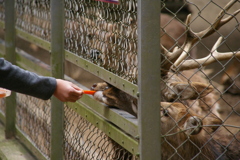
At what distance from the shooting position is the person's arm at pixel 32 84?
2393 mm

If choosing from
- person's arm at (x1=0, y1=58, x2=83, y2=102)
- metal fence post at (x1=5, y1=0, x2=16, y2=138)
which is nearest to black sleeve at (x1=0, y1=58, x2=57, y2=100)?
person's arm at (x1=0, y1=58, x2=83, y2=102)

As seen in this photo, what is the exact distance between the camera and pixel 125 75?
2805 mm

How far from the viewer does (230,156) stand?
12.7ft

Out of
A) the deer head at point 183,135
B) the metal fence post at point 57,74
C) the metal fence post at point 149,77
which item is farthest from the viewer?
the metal fence post at point 57,74

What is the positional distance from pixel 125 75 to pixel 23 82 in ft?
2.29

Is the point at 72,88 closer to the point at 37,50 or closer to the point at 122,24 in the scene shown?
the point at 122,24

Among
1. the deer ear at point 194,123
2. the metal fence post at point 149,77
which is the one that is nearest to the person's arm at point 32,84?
the metal fence post at point 149,77

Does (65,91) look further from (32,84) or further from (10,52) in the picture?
(10,52)

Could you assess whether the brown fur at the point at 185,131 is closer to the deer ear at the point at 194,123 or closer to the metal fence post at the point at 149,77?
the deer ear at the point at 194,123

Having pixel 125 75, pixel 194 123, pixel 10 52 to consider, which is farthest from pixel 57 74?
pixel 10 52

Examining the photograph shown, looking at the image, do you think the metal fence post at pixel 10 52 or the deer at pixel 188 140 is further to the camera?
the metal fence post at pixel 10 52

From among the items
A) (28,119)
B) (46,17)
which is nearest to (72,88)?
(46,17)

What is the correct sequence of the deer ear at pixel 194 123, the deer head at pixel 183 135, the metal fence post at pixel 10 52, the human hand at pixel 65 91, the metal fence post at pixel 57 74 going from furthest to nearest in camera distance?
the metal fence post at pixel 10 52, the metal fence post at pixel 57 74, the deer head at pixel 183 135, the deer ear at pixel 194 123, the human hand at pixel 65 91

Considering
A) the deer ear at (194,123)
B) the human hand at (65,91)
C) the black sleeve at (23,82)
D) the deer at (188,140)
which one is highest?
the black sleeve at (23,82)
